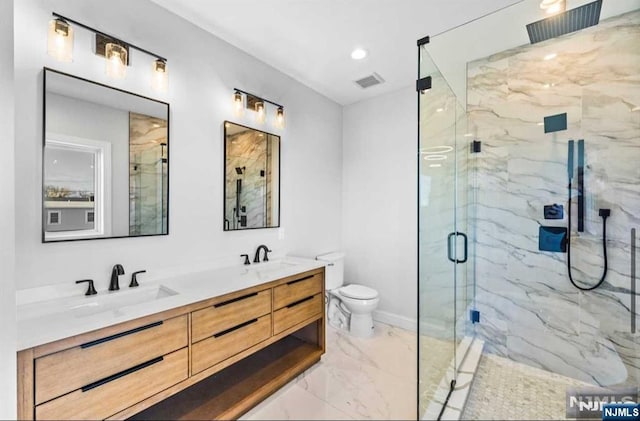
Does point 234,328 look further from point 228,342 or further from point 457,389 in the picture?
point 457,389

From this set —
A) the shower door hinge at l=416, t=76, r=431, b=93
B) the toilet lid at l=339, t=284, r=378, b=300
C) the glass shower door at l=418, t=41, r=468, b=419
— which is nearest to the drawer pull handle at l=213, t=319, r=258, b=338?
the glass shower door at l=418, t=41, r=468, b=419

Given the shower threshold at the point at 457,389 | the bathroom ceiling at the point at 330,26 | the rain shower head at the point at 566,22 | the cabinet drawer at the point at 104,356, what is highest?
the rain shower head at the point at 566,22

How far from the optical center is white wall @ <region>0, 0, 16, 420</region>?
2.33 ft

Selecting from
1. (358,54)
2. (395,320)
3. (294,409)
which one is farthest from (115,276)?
(395,320)

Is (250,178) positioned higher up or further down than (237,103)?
further down

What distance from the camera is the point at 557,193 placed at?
2211mm

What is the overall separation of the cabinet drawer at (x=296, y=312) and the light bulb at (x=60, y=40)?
5.92 ft

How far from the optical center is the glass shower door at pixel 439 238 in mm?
1761

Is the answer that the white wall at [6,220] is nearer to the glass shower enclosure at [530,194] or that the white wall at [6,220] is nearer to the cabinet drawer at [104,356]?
the cabinet drawer at [104,356]

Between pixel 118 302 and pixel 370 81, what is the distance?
2687 mm

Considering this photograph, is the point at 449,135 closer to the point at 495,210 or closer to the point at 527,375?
the point at 495,210

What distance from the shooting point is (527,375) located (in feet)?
7.13

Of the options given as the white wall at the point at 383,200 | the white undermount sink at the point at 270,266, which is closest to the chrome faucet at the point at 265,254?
the white undermount sink at the point at 270,266

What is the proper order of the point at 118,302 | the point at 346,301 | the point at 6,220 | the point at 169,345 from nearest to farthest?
the point at 6,220 < the point at 169,345 < the point at 118,302 < the point at 346,301
